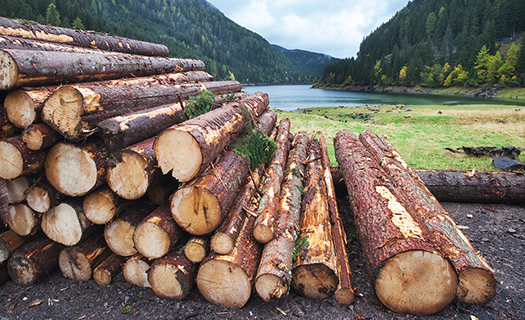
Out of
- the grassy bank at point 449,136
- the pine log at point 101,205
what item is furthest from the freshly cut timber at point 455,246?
the pine log at point 101,205

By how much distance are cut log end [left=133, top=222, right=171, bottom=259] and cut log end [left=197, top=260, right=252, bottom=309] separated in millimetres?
609

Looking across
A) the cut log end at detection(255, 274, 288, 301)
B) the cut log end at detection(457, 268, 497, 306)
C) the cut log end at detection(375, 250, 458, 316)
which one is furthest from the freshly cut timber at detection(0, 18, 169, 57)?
the cut log end at detection(457, 268, 497, 306)

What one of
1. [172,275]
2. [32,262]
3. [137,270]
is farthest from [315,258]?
[32,262]

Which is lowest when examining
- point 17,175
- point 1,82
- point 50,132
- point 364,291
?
point 364,291

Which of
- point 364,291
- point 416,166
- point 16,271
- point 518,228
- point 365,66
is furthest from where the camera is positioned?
point 365,66

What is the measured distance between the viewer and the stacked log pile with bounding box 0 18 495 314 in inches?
129

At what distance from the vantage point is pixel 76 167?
11.5ft

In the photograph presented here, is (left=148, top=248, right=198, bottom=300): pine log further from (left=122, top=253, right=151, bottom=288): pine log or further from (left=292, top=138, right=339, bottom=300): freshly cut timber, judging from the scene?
(left=292, top=138, right=339, bottom=300): freshly cut timber

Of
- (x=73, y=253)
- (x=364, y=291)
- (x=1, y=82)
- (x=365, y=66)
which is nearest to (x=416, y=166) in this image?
(x=364, y=291)

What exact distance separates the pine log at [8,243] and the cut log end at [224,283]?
9.88ft

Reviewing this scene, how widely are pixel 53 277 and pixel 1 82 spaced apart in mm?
3004

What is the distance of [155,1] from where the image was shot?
182 meters

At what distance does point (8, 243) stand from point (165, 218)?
2596 millimetres

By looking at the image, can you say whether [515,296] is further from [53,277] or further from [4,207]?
[4,207]
